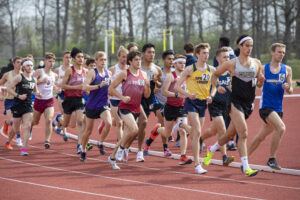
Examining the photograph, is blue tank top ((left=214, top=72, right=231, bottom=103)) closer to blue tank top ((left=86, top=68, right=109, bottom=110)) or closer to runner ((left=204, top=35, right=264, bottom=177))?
runner ((left=204, top=35, right=264, bottom=177))

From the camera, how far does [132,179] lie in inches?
279

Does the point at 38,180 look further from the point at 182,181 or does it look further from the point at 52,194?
the point at 182,181

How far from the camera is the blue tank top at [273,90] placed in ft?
24.6

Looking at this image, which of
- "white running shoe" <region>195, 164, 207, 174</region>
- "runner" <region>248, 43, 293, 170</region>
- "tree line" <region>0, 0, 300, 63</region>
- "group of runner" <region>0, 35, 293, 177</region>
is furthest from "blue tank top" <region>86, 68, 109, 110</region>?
"tree line" <region>0, 0, 300, 63</region>


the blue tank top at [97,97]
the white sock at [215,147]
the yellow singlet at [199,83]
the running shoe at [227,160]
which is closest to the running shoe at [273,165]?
the running shoe at [227,160]

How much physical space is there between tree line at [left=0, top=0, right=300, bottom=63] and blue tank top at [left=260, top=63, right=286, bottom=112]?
31.1m

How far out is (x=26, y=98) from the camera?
9.69m

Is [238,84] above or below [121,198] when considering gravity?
above

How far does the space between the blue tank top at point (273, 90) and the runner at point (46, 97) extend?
490cm

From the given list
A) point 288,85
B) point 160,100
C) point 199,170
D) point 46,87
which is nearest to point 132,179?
point 199,170

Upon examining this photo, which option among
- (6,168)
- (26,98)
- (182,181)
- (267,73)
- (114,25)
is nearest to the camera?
(182,181)

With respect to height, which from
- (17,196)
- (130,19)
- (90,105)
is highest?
(130,19)

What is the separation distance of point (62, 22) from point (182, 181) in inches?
1804

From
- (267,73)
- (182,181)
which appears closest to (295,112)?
(267,73)
